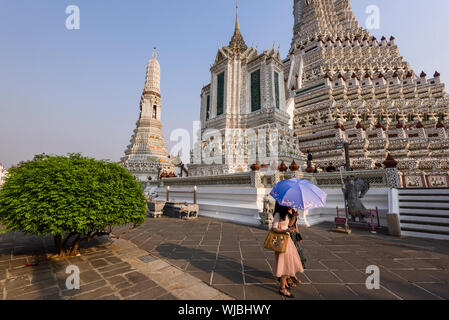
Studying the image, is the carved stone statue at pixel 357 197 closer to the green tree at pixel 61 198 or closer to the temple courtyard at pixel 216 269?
the temple courtyard at pixel 216 269

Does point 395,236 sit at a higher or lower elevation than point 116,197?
lower

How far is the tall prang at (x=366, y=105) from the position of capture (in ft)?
55.4

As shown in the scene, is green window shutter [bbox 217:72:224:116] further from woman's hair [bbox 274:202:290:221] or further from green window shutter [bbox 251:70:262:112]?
woman's hair [bbox 274:202:290:221]

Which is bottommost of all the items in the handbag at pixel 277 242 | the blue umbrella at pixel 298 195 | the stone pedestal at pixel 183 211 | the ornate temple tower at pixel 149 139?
the stone pedestal at pixel 183 211

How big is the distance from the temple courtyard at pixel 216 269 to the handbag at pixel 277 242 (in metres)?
0.68

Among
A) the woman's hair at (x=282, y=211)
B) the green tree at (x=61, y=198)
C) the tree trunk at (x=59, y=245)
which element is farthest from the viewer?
the tree trunk at (x=59, y=245)

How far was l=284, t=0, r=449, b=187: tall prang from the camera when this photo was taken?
55.4ft

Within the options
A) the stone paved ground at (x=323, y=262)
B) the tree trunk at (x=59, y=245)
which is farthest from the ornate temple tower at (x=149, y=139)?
the tree trunk at (x=59, y=245)

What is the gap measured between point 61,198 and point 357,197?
30.5ft

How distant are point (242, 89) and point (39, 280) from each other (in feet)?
74.4

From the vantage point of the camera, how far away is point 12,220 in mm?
3734

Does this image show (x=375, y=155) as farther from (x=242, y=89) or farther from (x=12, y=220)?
(x=12, y=220)

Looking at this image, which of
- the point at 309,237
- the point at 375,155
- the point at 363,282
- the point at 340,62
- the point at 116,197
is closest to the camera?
the point at 363,282
